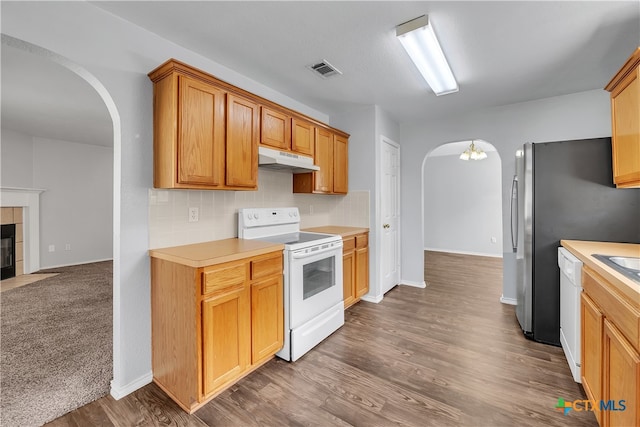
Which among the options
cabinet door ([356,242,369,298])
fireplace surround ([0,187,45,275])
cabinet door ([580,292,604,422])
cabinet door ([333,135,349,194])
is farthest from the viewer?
fireplace surround ([0,187,45,275])

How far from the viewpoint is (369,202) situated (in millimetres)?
3604

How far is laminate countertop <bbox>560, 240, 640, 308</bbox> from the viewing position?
1.13 meters

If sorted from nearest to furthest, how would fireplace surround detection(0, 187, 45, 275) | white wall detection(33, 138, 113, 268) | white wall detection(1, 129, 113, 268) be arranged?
fireplace surround detection(0, 187, 45, 275) < white wall detection(1, 129, 113, 268) < white wall detection(33, 138, 113, 268)

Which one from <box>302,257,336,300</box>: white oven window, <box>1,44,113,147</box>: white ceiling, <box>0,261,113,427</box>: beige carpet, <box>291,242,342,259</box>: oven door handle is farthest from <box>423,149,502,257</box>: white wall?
<box>0,261,113,427</box>: beige carpet

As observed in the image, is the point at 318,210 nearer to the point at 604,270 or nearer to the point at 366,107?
the point at 366,107

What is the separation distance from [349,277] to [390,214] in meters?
1.25

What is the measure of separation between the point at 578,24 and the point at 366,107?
204 cm

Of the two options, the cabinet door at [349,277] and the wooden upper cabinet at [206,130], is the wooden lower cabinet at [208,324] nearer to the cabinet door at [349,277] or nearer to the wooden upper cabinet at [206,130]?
the wooden upper cabinet at [206,130]

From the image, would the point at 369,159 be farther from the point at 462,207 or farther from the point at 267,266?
the point at 462,207

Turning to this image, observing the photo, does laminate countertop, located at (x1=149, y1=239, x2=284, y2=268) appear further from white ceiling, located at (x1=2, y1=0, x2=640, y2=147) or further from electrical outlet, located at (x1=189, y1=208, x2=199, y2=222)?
white ceiling, located at (x1=2, y1=0, x2=640, y2=147)

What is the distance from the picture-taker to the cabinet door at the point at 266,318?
1999 millimetres

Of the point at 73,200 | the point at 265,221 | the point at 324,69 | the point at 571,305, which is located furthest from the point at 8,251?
the point at 571,305

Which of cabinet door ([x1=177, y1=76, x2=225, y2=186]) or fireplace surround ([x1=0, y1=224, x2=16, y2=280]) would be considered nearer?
cabinet door ([x1=177, y1=76, x2=225, y2=186])

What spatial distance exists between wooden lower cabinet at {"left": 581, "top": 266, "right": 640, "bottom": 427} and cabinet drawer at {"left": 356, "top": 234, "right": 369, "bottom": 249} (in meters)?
2.02
